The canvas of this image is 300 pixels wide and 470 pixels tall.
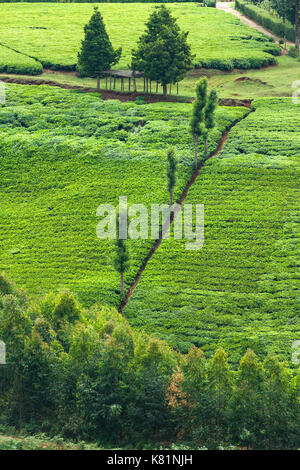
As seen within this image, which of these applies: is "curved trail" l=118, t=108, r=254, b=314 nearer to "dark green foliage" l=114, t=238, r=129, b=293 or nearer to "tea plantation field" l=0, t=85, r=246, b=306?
"tea plantation field" l=0, t=85, r=246, b=306

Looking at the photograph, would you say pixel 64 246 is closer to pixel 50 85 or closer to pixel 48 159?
pixel 48 159

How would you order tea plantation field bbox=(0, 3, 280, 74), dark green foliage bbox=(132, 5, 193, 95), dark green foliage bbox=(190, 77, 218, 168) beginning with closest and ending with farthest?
1. dark green foliage bbox=(190, 77, 218, 168)
2. dark green foliage bbox=(132, 5, 193, 95)
3. tea plantation field bbox=(0, 3, 280, 74)

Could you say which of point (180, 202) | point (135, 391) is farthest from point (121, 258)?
point (135, 391)

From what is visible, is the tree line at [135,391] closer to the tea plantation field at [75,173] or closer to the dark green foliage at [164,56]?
the tea plantation field at [75,173]

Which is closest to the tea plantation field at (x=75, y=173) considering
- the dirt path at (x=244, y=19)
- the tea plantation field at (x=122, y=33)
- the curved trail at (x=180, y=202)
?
the curved trail at (x=180, y=202)

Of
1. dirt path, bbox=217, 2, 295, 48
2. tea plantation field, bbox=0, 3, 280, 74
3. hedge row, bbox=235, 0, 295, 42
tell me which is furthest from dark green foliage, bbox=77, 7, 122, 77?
hedge row, bbox=235, 0, 295, 42

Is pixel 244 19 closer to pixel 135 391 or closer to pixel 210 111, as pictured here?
pixel 210 111

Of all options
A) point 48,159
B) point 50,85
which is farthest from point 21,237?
point 50,85
